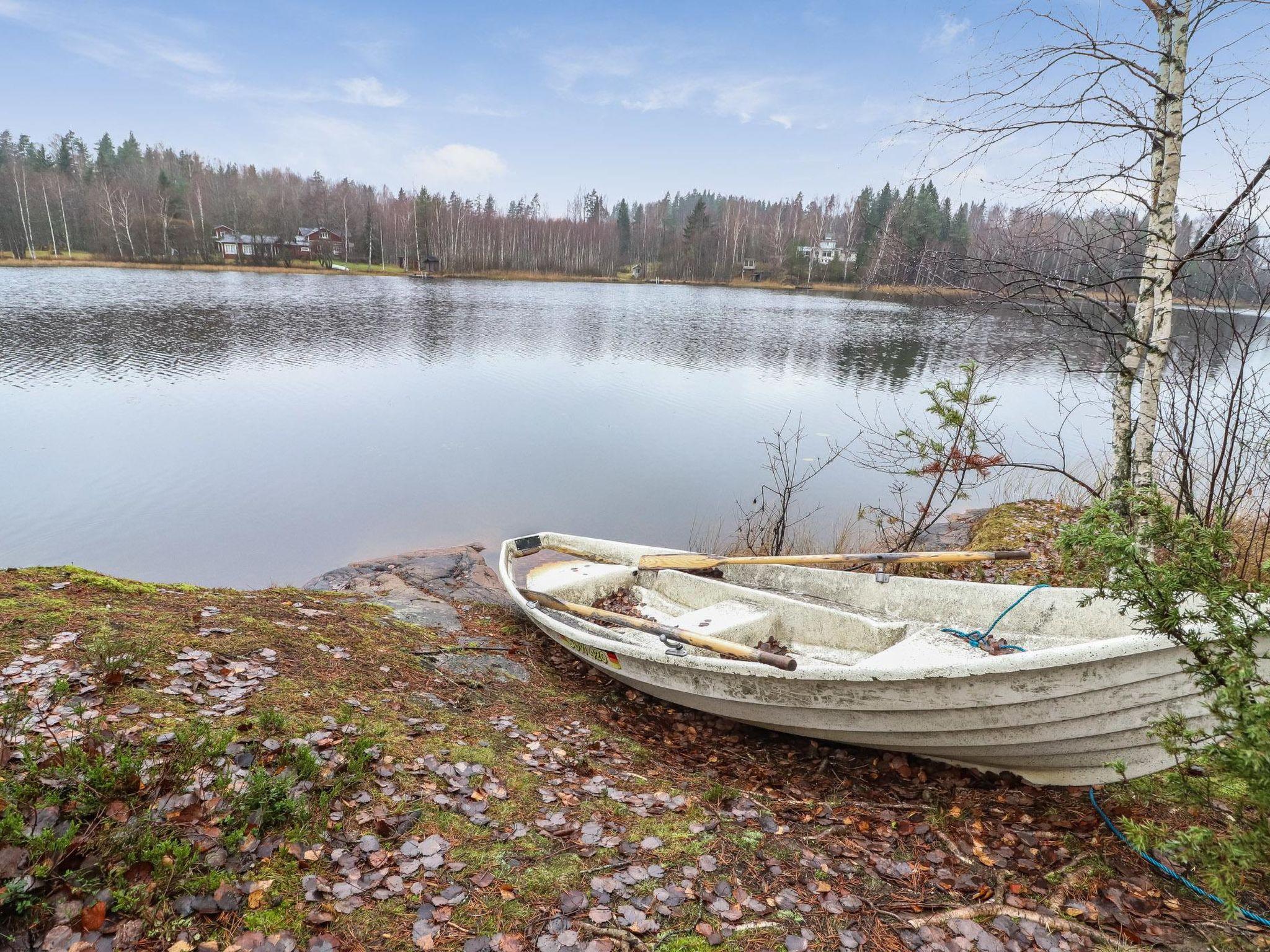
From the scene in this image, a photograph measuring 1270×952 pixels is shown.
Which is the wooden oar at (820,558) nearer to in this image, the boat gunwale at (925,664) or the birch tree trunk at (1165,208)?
the boat gunwale at (925,664)

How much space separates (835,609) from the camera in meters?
6.38

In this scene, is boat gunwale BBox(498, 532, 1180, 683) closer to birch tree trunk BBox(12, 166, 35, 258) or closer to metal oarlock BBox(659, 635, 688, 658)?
metal oarlock BBox(659, 635, 688, 658)

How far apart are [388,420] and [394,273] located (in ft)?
201

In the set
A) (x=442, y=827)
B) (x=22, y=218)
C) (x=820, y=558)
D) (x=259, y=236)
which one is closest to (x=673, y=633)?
(x=820, y=558)

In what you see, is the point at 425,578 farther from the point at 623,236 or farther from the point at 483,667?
the point at 623,236

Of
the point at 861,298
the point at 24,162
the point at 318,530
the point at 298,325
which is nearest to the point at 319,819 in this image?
the point at 318,530

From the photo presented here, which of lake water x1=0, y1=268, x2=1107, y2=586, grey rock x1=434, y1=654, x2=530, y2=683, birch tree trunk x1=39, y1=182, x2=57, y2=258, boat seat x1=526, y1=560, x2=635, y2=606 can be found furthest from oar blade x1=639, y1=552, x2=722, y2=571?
birch tree trunk x1=39, y1=182, x2=57, y2=258

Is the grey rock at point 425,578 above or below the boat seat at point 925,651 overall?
below

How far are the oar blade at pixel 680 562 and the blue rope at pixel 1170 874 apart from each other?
397 cm

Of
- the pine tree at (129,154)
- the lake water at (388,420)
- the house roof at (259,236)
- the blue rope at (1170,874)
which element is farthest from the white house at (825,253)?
the pine tree at (129,154)

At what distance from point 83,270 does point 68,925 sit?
67391mm

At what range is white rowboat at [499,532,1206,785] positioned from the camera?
3.94 m

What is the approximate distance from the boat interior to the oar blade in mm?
102

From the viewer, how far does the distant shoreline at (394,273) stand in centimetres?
5712
